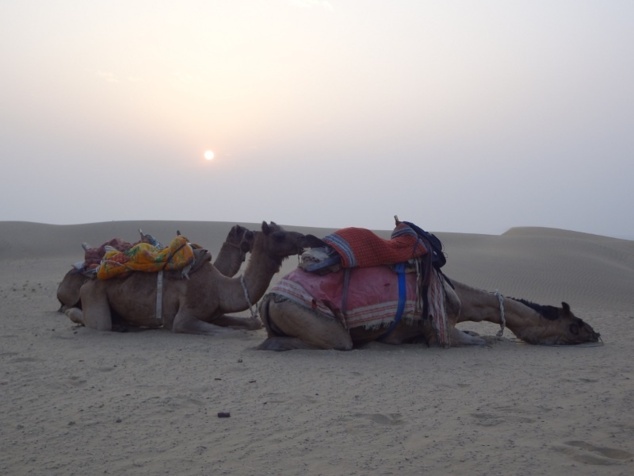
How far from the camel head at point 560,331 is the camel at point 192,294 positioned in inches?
101

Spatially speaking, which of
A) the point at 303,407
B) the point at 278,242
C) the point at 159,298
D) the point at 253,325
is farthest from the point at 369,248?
the point at 303,407

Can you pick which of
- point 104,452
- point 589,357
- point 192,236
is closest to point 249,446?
point 104,452

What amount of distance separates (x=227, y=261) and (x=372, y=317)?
299 centimetres

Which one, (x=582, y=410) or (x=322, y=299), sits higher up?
(x=322, y=299)

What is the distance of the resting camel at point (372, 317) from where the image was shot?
7133mm

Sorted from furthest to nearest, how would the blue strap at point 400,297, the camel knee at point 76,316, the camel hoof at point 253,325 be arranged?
the camel knee at point 76,316 < the camel hoof at point 253,325 < the blue strap at point 400,297

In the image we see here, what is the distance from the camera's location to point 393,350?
724 centimetres

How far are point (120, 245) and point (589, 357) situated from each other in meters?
5.97

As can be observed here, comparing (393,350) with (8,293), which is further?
(8,293)

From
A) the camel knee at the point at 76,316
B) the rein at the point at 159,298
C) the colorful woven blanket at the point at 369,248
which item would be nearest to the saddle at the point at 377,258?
the colorful woven blanket at the point at 369,248

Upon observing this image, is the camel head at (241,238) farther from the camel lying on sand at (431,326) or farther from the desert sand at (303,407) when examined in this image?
the camel lying on sand at (431,326)

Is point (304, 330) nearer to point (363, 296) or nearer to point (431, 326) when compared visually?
point (363, 296)

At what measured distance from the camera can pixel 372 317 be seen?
7191mm

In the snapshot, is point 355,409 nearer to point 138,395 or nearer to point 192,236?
point 138,395
